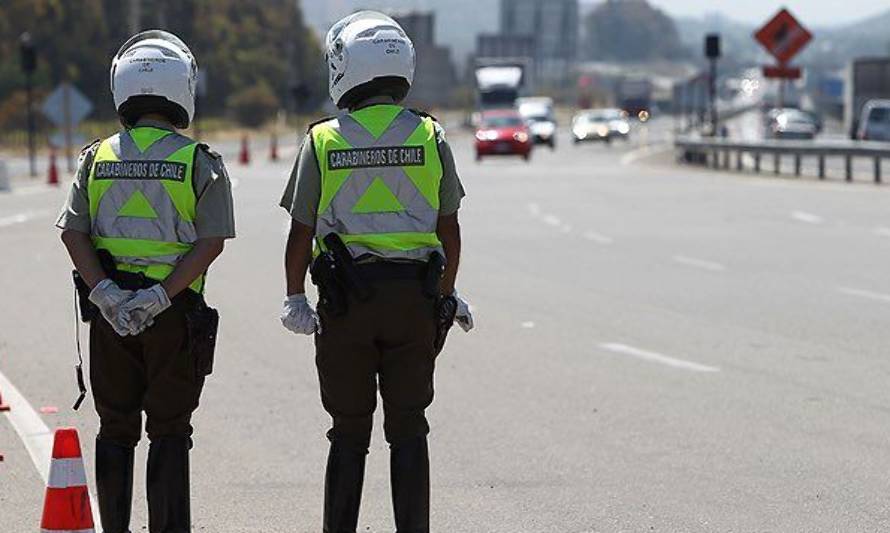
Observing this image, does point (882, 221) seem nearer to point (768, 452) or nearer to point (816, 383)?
point (816, 383)

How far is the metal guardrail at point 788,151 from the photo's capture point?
40219 mm

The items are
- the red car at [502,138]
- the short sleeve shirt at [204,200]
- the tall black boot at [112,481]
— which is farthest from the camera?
the red car at [502,138]

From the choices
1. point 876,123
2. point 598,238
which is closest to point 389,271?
point 598,238

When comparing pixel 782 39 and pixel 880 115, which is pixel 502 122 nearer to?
pixel 880 115

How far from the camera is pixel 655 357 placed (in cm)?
1311

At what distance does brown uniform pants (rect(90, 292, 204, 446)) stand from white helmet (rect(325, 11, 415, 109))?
862mm

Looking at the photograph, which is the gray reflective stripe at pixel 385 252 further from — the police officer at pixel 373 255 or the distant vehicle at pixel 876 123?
the distant vehicle at pixel 876 123

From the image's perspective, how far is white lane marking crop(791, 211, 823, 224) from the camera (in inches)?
1099

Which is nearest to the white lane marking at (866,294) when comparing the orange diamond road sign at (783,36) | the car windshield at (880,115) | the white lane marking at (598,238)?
the white lane marking at (598,238)

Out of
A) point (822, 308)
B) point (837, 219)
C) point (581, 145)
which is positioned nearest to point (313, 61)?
point (581, 145)

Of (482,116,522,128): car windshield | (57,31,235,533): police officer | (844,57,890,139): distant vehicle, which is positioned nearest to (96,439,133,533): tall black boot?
(57,31,235,533): police officer

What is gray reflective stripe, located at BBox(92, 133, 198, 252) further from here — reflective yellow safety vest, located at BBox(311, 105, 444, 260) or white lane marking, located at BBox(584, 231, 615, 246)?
white lane marking, located at BBox(584, 231, 615, 246)

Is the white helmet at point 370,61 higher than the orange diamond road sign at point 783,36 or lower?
higher

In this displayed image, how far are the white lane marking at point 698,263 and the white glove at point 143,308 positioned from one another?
14.2m
